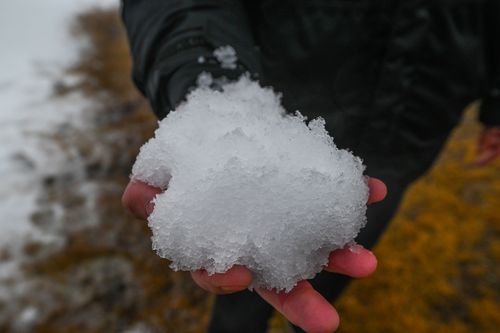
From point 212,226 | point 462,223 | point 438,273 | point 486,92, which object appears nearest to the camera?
point 212,226

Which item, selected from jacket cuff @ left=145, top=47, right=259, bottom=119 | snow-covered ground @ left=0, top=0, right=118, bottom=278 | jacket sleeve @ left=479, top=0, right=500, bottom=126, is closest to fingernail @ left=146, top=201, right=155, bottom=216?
jacket cuff @ left=145, top=47, right=259, bottom=119

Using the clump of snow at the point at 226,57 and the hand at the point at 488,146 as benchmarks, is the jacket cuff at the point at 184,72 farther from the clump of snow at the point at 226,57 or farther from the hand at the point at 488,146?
the hand at the point at 488,146

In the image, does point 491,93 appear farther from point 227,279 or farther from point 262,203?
point 227,279

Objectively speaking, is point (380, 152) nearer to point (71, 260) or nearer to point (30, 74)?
point (71, 260)

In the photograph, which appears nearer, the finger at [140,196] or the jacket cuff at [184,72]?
the finger at [140,196]

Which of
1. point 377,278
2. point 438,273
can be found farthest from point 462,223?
point 377,278

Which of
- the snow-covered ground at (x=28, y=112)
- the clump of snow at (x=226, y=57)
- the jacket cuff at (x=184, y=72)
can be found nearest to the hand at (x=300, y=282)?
the jacket cuff at (x=184, y=72)
